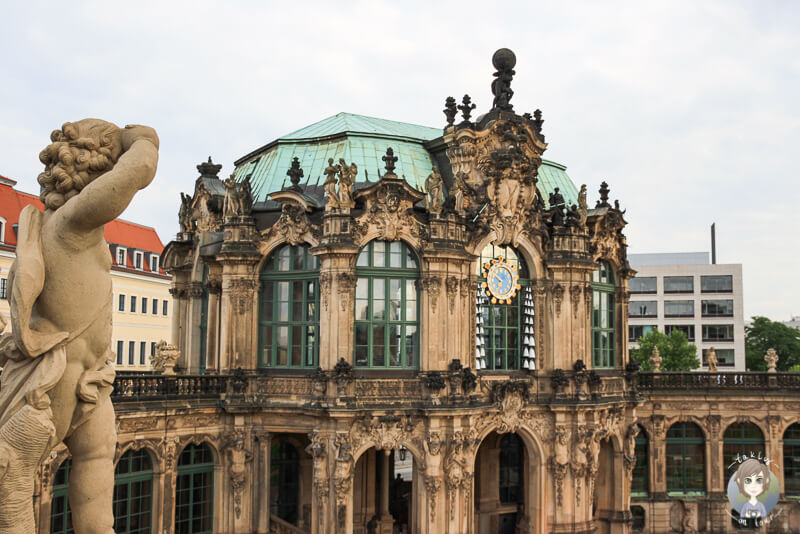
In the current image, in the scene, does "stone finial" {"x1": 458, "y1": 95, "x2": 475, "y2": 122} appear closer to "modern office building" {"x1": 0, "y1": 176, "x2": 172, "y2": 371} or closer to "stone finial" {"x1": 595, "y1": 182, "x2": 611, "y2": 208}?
"stone finial" {"x1": 595, "y1": 182, "x2": 611, "y2": 208}

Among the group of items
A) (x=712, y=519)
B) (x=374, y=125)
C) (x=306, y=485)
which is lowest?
(x=712, y=519)

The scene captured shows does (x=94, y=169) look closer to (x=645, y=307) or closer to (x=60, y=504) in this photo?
(x=60, y=504)

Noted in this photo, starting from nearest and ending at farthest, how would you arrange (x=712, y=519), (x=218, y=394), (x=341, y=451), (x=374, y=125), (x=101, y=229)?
(x=101, y=229)
(x=341, y=451)
(x=218, y=394)
(x=374, y=125)
(x=712, y=519)

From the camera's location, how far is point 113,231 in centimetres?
6081

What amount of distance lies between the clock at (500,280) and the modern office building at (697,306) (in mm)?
63792

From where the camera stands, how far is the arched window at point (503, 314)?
30.9m

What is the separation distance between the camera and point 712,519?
38.8 meters

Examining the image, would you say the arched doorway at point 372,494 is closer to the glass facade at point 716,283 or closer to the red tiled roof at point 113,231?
the red tiled roof at point 113,231

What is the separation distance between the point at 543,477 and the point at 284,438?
10369 mm

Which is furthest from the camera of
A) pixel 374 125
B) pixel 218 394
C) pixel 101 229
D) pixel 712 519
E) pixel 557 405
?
pixel 712 519

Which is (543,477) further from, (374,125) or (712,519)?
(374,125)

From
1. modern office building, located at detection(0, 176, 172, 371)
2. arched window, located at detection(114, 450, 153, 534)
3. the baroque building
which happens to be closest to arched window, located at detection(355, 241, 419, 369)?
the baroque building

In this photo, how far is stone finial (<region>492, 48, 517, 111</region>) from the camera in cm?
3219

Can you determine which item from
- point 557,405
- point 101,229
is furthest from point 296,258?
point 101,229
